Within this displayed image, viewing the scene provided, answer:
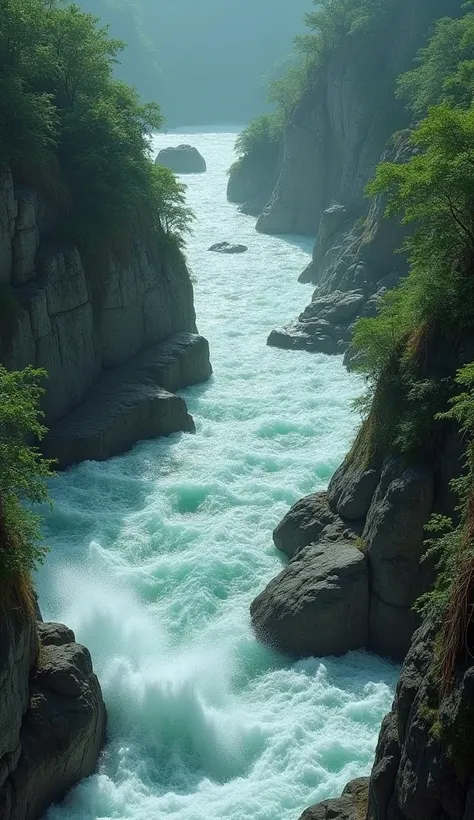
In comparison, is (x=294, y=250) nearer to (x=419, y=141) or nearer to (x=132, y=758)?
(x=419, y=141)

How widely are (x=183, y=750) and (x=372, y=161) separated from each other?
47.2 meters

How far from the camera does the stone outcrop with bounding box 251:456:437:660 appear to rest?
2139cm

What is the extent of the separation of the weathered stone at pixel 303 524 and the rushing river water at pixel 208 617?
2.07ft

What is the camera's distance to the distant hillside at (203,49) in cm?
15512

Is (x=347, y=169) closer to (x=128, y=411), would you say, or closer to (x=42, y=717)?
(x=128, y=411)

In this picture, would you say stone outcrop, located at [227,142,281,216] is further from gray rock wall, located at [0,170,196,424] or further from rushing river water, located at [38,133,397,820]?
gray rock wall, located at [0,170,196,424]

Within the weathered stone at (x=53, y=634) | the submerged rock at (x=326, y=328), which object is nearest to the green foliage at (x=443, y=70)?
the submerged rock at (x=326, y=328)

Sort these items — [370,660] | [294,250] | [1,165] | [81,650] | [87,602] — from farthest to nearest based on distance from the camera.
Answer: [294,250]
[1,165]
[87,602]
[370,660]
[81,650]

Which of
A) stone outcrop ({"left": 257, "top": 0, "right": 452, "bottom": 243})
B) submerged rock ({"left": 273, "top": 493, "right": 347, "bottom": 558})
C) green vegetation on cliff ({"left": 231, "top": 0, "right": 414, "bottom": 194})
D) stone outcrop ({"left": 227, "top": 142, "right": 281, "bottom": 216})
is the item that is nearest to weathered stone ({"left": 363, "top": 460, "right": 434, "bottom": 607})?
submerged rock ({"left": 273, "top": 493, "right": 347, "bottom": 558})

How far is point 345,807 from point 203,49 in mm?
174404

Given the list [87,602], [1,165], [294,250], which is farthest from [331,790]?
[294,250]

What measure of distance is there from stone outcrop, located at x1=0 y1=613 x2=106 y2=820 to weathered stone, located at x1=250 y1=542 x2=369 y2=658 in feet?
15.6

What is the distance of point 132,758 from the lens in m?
19.4

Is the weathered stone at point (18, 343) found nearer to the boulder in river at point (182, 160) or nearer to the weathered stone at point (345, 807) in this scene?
the weathered stone at point (345, 807)
